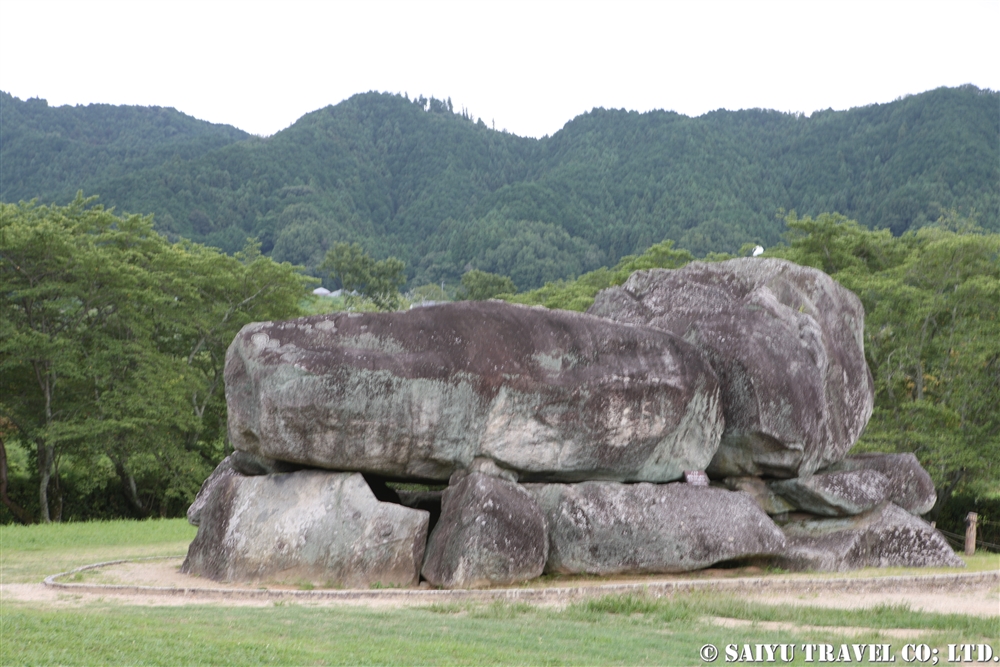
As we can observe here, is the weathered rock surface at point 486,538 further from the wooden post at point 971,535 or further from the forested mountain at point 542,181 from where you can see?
the forested mountain at point 542,181

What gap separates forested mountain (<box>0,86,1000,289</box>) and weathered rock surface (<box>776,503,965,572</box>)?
49371 mm

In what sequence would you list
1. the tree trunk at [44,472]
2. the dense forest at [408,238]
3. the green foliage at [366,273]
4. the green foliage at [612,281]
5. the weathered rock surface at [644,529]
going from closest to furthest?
the weathered rock surface at [644,529] < the dense forest at [408,238] < the tree trunk at [44,472] < the green foliage at [612,281] < the green foliage at [366,273]

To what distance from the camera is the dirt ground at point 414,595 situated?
1243cm

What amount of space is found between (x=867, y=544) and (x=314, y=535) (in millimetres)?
9368

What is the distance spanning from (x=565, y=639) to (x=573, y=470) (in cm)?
621

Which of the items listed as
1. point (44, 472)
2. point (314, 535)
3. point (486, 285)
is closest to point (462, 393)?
point (314, 535)

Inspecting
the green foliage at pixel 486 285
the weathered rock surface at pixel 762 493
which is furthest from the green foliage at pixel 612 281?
the weathered rock surface at pixel 762 493

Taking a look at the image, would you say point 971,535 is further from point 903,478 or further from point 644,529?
point 644,529

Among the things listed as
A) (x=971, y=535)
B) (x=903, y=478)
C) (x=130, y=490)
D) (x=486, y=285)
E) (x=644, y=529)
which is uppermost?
(x=486, y=285)

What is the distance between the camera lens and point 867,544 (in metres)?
16.5

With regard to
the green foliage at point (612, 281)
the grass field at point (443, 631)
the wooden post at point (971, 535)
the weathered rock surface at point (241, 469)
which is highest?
the green foliage at point (612, 281)

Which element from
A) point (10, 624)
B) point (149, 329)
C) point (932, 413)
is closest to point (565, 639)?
point (10, 624)

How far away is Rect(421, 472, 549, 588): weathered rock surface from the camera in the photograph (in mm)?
13984

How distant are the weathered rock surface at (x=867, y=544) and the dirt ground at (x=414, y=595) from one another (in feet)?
5.23
